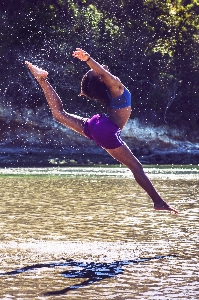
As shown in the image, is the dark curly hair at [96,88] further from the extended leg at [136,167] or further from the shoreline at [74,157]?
the shoreline at [74,157]

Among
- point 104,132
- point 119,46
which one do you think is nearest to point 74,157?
point 119,46

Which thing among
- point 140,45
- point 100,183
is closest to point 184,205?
point 100,183

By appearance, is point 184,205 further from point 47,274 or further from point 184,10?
point 184,10

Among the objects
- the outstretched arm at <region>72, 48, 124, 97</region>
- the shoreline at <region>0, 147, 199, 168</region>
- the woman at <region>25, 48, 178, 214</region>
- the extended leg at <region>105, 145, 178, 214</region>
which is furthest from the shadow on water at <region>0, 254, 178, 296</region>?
the shoreline at <region>0, 147, 199, 168</region>

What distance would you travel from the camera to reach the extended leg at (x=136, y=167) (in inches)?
352

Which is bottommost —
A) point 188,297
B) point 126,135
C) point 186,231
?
point 126,135

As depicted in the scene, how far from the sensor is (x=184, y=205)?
1498 centimetres

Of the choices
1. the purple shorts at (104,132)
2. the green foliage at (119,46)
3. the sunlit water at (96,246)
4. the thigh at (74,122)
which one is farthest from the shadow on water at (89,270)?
the green foliage at (119,46)

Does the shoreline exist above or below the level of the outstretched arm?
below

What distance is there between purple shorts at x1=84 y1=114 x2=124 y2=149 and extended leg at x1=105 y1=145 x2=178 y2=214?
0.08 m

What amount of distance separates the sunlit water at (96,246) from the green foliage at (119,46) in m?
23.4

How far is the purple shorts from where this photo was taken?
8.82 meters

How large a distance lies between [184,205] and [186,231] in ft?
12.3

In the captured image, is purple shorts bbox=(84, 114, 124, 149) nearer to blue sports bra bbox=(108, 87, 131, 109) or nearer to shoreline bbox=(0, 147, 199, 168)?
blue sports bra bbox=(108, 87, 131, 109)
